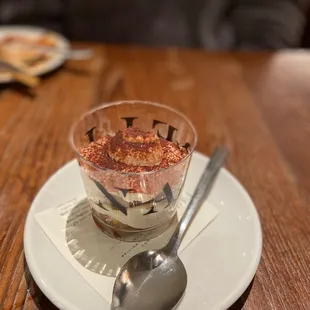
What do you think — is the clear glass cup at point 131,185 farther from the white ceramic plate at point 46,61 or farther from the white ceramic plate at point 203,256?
the white ceramic plate at point 46,61

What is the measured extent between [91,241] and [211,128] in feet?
1.28

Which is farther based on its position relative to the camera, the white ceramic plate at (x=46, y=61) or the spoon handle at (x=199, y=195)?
the white ceramic plate at (x=46, y=61)

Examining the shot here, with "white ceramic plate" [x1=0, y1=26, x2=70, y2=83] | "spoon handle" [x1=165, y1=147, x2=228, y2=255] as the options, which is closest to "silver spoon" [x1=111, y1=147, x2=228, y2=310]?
"spoon handle" [x1=165, y1=147, x2=228, y2=255]

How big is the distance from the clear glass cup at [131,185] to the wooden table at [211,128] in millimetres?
121

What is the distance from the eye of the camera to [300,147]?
0.78 meters

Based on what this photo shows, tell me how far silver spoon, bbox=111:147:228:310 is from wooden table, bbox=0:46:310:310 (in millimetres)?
75

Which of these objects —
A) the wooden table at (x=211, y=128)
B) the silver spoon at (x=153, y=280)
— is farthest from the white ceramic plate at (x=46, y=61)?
the silver spoon at (x=153, y=280)

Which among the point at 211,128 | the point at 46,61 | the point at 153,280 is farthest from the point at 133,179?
the point at 46,61

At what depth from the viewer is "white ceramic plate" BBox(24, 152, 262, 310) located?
442mm

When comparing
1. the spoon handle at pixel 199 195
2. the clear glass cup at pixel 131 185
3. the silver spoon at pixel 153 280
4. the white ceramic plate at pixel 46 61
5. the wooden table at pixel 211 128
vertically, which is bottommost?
the white ceramic plate at pixel 46 61

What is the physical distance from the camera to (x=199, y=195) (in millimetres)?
589

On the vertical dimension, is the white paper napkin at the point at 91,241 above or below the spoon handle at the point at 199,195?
below

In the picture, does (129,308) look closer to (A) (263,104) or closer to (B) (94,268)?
(B) (94,268)

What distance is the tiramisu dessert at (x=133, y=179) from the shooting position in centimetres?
49
